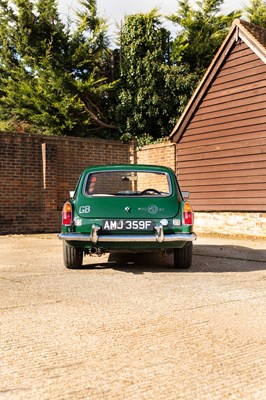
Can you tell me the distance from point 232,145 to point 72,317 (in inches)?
412

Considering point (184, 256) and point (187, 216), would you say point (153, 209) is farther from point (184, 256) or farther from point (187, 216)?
point (184, 256)

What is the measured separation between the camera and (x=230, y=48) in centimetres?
1359

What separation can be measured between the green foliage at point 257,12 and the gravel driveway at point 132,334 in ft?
77.5

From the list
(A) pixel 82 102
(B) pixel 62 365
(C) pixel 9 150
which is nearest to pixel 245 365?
(B) pixel 62 365

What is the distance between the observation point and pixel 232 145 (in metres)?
13.4

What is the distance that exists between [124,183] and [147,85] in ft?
48.4

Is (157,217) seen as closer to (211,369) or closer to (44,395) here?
(211,369)

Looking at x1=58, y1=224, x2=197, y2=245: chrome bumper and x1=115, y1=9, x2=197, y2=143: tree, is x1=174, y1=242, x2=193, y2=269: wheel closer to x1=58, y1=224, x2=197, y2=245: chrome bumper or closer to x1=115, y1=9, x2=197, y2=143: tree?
x1=58, y1=224, x2=197, y2=245: chrome bumper

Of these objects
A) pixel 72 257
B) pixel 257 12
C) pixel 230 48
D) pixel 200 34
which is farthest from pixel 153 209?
pixel 257 12

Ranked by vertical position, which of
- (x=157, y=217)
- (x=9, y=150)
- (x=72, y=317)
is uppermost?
(x=9, y=150)

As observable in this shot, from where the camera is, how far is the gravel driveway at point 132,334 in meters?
2.40

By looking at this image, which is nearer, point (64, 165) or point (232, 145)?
point (232, 145)

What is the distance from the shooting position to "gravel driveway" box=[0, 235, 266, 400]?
2.40 m

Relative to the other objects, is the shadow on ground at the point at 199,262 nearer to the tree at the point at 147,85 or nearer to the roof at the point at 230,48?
the roof at the point at 230,48
